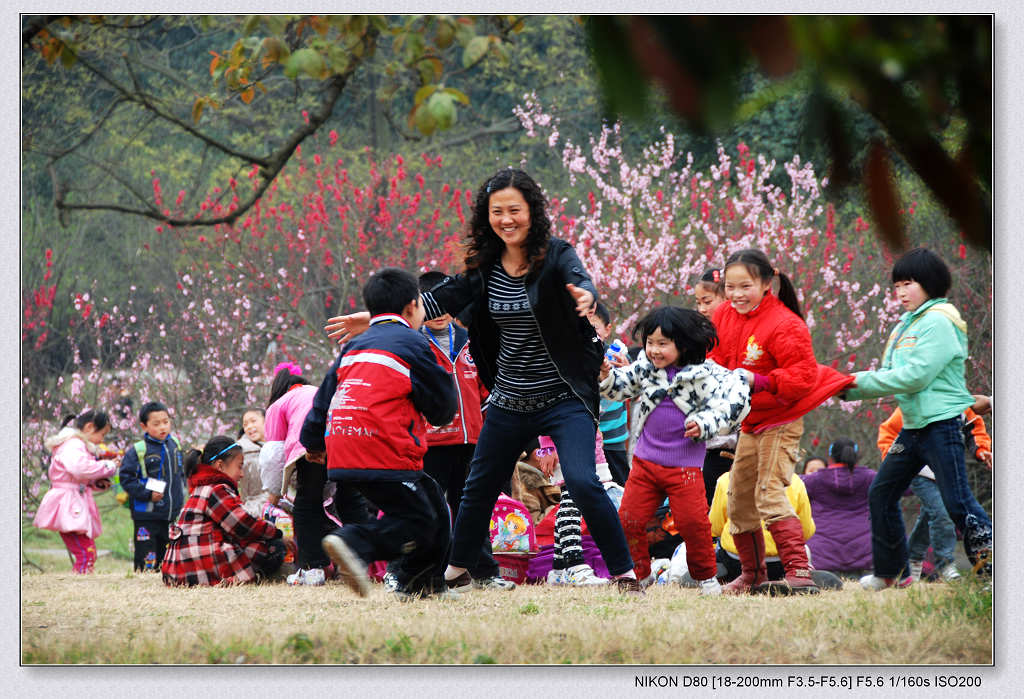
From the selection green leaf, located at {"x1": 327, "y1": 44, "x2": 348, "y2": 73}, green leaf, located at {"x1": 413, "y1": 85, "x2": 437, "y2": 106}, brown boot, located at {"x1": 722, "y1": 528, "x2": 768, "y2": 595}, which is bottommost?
brown boot, located at {"x1": 722, "y1": 528, "x2": 768, "y2": 595}

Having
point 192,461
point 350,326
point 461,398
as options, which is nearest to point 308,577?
point 192,461

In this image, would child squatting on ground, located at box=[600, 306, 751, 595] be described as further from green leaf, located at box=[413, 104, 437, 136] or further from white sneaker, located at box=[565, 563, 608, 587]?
green leaf, located at box=[413, 104, 437, 136]

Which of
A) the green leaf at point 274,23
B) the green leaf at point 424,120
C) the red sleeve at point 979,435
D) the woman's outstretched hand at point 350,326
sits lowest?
the red sleeve at point 979,435

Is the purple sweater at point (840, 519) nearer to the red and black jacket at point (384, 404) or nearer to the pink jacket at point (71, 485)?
the red and black jacket at point (384, 404)

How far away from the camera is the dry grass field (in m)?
3.63

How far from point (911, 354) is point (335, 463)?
8.56 ft

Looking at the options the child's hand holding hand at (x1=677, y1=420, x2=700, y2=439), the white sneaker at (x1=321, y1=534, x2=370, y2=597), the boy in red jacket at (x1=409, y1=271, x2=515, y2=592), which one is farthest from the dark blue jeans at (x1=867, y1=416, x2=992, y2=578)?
the white sneaker at (x1=321, y1=534, x2=370, y2=597)

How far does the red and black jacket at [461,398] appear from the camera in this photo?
218 inches

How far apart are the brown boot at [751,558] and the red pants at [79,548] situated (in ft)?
16.3

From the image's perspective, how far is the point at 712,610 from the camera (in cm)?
427

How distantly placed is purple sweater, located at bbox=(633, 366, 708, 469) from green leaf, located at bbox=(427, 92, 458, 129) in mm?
2554

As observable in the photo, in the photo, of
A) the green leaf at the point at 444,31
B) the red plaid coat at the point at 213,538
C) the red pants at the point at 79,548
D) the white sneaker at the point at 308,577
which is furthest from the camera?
the red pants at the point at 79,548

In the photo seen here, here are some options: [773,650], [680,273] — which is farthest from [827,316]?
[773,650]

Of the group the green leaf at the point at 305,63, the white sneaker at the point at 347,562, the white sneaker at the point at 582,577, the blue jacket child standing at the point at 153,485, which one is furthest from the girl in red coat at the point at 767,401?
the blue jacket child standing at the point at 153,485
